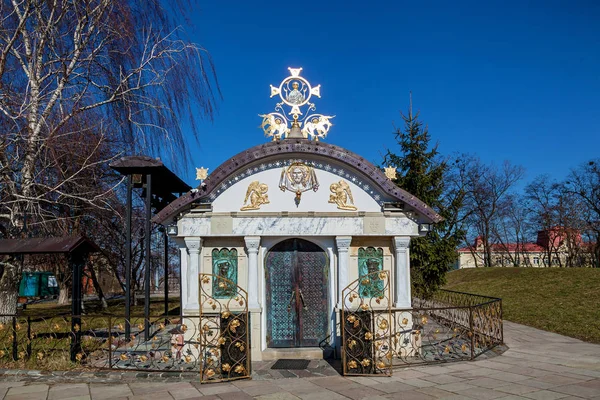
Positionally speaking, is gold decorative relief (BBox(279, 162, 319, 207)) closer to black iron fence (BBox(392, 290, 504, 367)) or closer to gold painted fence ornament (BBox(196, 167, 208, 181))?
gold painted fence ornament (BBox(196, 167, 208, 181))

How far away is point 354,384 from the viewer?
789cm

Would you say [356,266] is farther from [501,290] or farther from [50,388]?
[501,290]

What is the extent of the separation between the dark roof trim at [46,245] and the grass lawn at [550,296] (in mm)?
13097

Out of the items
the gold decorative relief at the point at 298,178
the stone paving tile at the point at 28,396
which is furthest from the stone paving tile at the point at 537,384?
the stone paving tile at the point at 28,396

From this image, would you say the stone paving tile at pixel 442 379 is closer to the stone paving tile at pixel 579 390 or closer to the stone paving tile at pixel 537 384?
the stone paving tile at pixel 537 384

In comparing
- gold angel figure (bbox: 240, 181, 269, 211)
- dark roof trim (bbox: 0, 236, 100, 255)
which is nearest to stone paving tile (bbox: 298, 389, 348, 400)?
gold angel figure (bbox: 240, 181, 269, 211)

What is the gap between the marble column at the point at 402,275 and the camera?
1011 centimetres

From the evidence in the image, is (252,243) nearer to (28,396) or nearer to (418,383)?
(418,383)

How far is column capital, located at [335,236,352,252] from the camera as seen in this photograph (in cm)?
1014

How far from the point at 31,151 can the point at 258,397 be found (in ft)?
30.1

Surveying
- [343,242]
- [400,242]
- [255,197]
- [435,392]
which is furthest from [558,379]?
[255,197]

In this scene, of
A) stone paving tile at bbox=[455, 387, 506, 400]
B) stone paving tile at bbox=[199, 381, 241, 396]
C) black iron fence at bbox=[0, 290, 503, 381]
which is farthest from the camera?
black iron fence at bbox=[0, 290, 503, 381]

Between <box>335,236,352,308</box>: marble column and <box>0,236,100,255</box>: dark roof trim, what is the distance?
5.48 metres

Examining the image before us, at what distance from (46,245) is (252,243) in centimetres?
434
